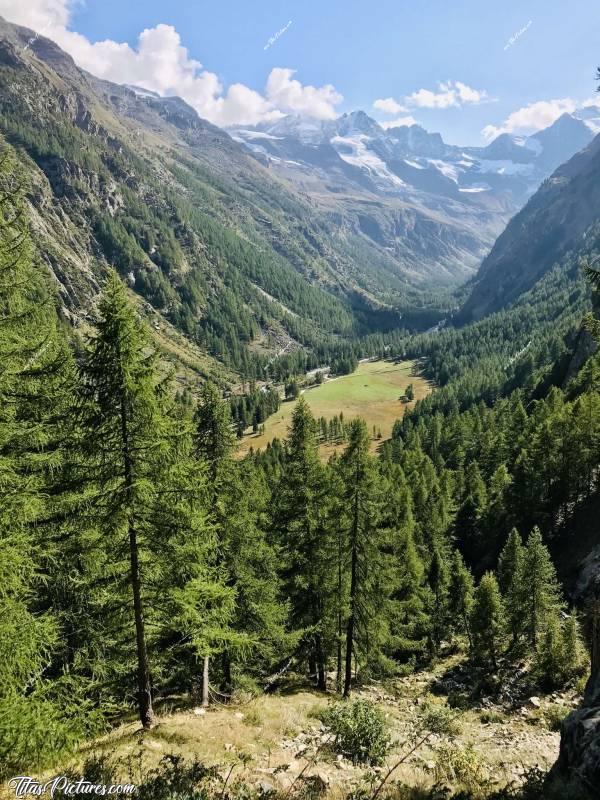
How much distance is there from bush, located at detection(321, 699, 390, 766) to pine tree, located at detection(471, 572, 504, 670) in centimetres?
2110

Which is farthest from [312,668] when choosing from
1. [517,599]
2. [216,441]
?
[216,441]

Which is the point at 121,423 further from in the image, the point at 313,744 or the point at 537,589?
the point at 537,589

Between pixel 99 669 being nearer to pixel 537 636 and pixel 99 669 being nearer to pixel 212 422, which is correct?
pixel 212 422

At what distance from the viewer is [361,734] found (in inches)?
585

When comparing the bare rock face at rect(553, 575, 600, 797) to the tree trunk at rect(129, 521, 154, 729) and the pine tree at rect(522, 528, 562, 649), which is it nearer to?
the tree trunk at rect(129, 521, 154, 729)

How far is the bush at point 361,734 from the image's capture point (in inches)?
560

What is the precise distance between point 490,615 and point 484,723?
35.3 feet

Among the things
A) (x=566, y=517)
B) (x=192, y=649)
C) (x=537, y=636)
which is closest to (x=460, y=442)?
(x=566, y=517)

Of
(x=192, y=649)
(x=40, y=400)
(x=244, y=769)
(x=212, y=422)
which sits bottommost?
(x=192, y=649)

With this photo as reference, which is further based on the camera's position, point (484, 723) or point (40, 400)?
point (484, 723)

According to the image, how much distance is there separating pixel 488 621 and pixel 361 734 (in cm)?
2281

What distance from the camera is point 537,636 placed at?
3419 cm

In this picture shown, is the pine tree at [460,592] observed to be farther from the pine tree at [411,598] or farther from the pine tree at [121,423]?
the pine tree at [121,423]

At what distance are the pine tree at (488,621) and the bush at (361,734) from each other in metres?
21.1
